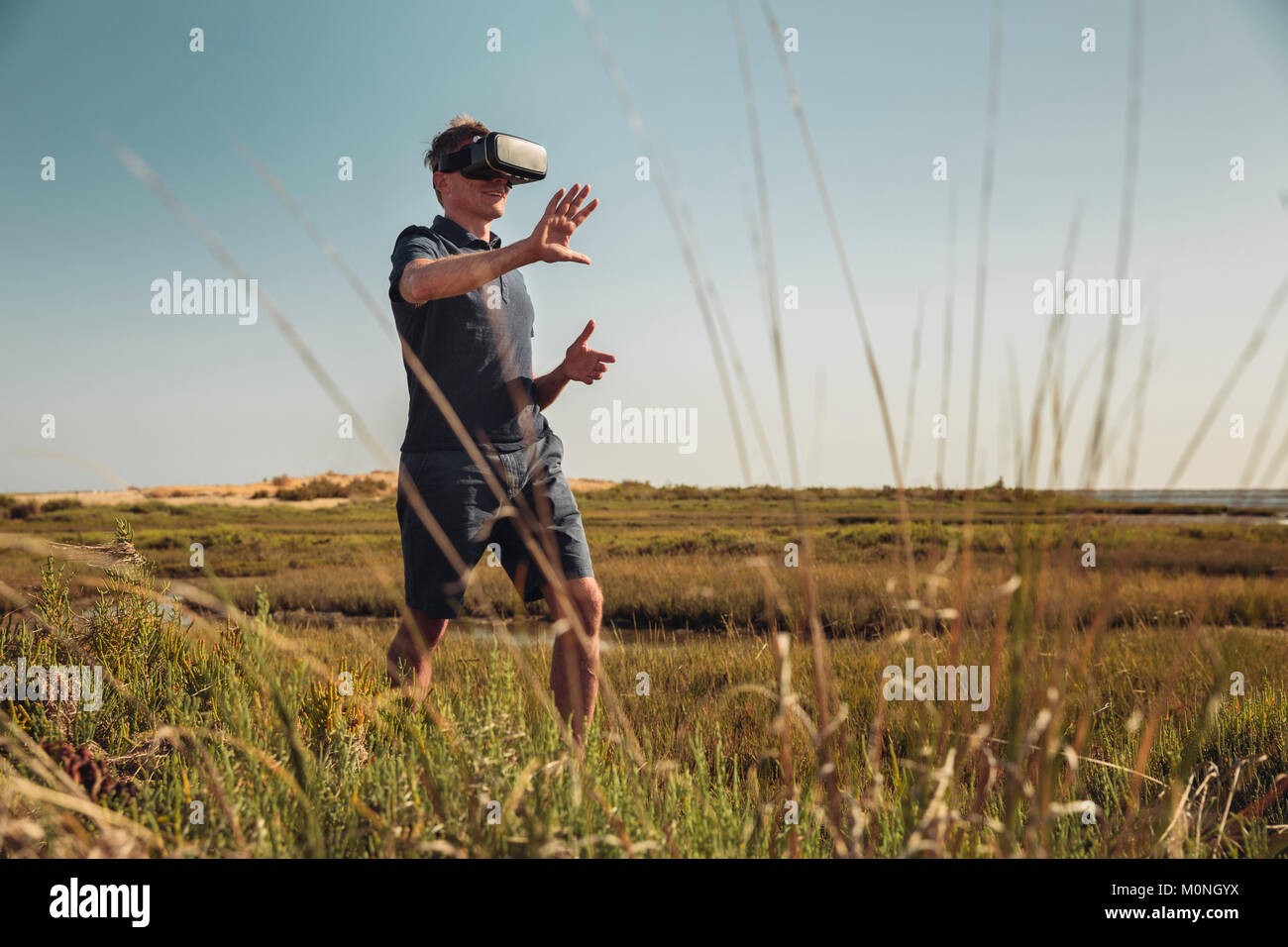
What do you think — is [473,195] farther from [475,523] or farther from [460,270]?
[475,523]

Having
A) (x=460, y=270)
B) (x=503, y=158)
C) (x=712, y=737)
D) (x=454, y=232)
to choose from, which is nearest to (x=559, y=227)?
(x=460, y=270)

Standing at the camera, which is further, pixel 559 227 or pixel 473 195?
pixel 473 195

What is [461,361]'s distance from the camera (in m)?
2.90

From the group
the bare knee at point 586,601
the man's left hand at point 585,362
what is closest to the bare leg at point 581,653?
the bare knee at point 586,601

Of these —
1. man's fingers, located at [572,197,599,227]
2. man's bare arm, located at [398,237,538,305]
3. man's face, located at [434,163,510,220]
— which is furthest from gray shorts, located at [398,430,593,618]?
man's face, located at [434,163,510,220]

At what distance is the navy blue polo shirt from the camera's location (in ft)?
9.41

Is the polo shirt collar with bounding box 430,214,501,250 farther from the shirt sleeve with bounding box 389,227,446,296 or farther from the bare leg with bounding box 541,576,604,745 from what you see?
the bare leg with bounding box 541,576,604,745

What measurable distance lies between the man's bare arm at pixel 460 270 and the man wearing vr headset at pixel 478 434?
23 mm

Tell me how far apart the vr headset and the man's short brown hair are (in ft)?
1.03

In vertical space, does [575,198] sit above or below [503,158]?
below

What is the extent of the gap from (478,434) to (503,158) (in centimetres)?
105

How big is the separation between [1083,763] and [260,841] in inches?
120
